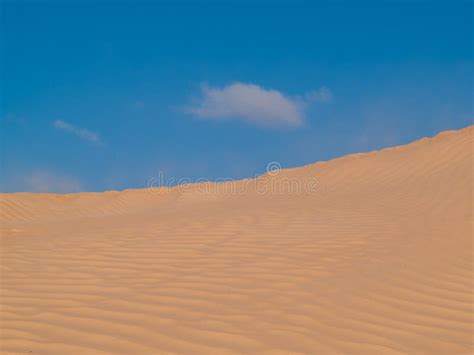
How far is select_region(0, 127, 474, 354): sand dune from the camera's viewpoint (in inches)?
106

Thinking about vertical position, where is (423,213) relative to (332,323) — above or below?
above

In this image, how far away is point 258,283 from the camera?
12.2 ft

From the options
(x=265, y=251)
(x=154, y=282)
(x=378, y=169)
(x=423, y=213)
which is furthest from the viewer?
(x=378, y=169)

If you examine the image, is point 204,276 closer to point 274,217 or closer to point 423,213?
point 274,217

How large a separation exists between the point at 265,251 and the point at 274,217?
6.45ft

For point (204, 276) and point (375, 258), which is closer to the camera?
point (204, 276)

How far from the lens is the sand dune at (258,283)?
2.70 metres

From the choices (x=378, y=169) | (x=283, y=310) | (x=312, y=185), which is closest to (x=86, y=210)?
(x=312, y=185)

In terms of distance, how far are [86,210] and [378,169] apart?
9548mm

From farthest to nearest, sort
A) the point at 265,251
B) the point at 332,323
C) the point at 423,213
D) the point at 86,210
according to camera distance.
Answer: the point at 86,210
the point at 423,213
the point at 265,251
the point at 332,323

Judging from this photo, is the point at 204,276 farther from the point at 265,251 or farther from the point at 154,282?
the point at 265,251

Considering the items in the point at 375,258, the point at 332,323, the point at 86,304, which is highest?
the point at 375,258

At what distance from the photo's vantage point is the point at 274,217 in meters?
6.68

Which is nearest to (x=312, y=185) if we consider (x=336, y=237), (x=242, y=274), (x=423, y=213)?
(x=423, y=213)
